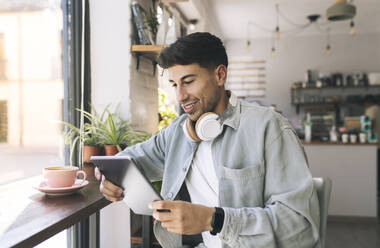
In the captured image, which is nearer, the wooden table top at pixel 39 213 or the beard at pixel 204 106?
the wooden table top at pixel 39 213

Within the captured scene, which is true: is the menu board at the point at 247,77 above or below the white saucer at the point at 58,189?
above

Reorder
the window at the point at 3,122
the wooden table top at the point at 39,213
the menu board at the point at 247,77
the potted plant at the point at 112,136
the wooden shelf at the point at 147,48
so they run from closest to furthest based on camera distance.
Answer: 1. the wooden table top at the point at 39,213
2. the window at the point at 3,122
3. the potted plant at the point at 112,136
4. the wooden shelf at the point at 147,48
5. the menu board at the point at 247,77

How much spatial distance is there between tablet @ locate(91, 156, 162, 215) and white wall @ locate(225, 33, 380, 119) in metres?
7.25

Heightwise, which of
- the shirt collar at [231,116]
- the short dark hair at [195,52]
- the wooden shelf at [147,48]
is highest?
the wooden shelf at [147,48]

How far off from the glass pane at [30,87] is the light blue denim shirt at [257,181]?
2.46 ft

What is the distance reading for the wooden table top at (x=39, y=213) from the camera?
882mm

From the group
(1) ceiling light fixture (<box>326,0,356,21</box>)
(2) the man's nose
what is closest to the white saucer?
(2) the man's nose

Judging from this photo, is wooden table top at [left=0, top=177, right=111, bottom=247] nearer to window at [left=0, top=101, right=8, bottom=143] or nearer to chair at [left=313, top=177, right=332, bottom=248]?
window at [left=0, top=101, right=8, bottom=143]


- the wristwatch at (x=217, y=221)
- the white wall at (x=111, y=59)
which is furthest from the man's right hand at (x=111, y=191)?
the white wall at (x=111, y=59)

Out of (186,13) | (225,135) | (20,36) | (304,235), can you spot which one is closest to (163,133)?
(225,135)

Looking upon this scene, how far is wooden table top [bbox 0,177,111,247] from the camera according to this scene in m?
0.88

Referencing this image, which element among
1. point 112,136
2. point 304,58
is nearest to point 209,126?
point 112,136

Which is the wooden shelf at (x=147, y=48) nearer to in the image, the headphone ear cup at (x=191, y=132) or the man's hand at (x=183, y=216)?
the headphone ear cup at (x=191, y=132)

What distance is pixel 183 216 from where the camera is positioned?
36.0 inches
